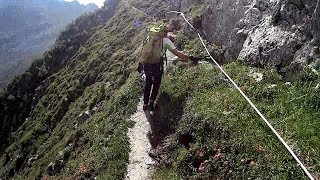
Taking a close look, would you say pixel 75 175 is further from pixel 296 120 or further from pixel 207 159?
pixel 296 120

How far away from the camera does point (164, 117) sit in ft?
56.0

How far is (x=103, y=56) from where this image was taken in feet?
230

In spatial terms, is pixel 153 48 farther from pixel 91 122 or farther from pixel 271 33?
pixel 91 122

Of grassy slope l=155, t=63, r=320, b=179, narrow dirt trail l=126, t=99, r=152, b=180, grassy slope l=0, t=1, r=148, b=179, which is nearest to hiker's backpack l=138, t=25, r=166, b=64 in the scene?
grassy slope l=155, t=63, r=320, b=179

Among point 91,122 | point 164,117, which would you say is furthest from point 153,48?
point 91,122

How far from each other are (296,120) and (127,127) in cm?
845

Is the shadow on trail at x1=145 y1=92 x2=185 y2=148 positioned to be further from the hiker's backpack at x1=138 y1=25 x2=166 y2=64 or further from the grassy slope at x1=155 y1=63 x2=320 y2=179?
the hiker's backpack at x1=138 y1=25 x2=166 y2=64

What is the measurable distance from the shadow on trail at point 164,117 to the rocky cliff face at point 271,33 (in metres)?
3.65

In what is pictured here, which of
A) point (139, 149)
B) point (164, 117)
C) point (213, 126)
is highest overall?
point (213, 126)

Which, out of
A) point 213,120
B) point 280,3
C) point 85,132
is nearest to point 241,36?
point 280,3

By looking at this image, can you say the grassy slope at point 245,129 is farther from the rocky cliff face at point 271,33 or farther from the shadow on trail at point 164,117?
the rocky cliff face at point 271,33

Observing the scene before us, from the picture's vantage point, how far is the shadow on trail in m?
16.1

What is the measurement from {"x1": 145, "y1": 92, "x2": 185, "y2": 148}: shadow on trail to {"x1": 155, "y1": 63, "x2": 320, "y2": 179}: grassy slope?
44cm

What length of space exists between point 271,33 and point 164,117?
563 cm
